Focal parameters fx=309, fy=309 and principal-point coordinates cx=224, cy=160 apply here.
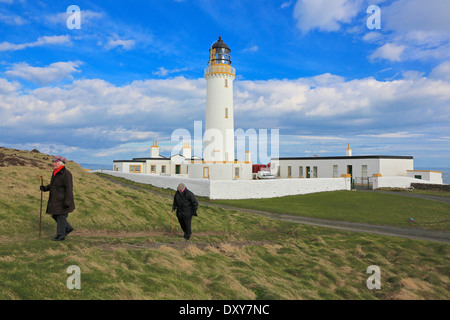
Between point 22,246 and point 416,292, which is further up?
point 22,246

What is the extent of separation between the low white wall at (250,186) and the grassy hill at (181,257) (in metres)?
11.0

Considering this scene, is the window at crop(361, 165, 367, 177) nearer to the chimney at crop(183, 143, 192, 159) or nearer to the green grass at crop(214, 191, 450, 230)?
the green grass at crop(214, 191, 450, 230)

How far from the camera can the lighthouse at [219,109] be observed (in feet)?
115

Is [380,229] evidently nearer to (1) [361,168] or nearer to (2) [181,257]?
(2) [181,257]

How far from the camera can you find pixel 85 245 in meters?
8.28

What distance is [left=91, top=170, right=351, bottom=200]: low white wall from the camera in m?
27.4

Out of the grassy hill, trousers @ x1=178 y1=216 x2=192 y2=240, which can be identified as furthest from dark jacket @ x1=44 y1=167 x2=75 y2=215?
trousers @ x1=178 y1=216 x2=192 y2=240
